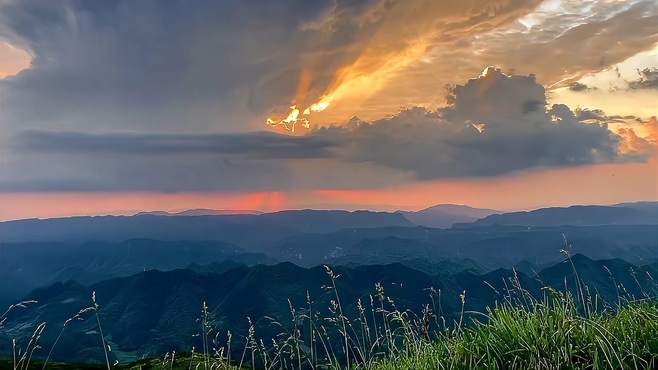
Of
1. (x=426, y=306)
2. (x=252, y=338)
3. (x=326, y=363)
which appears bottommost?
(x=326, y=363)

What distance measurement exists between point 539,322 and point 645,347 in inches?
46.3

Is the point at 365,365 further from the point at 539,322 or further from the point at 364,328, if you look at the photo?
the point at 539,322

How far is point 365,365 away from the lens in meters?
7.25

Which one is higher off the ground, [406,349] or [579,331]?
[579,331]

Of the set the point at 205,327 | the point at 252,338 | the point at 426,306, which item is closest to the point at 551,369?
the point at 426,306

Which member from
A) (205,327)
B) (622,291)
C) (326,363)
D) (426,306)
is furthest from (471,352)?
(205,327)

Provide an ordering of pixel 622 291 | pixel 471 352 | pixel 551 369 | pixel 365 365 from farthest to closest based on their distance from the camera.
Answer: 1. pixel 622 291
2. pixel 365 365
3. pixel 471 352
4. pixel 551 369

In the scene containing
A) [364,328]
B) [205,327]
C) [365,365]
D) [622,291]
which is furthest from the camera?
[205,327]

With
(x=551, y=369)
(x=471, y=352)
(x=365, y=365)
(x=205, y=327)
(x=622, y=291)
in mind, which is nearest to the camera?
(x=551, y=369)

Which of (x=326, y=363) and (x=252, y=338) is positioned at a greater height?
(x=252, y=338)

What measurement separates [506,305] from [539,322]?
160 centimetres

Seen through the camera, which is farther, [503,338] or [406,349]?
[406,349]

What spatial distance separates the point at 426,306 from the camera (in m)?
7.55

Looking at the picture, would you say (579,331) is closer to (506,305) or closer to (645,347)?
(645,347)
